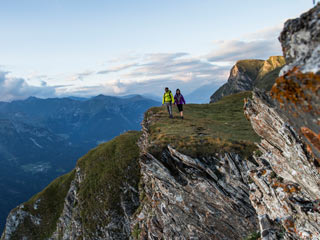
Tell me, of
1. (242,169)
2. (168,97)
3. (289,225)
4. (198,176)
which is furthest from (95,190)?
(289,225)

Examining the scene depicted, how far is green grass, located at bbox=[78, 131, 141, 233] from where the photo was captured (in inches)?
2440

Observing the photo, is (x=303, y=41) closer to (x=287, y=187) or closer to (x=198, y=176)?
(x=287, y=187)

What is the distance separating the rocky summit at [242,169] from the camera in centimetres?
700

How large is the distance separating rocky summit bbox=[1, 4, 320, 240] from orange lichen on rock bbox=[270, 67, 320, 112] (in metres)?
0.03

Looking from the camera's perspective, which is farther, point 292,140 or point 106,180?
point 106,180

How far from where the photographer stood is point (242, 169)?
22.3 metres

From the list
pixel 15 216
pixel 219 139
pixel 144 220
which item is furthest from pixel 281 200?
pixel 15 216

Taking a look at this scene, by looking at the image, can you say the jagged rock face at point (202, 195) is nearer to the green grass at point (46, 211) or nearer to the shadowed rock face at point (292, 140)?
the shadowed rock face at point (292, 140)

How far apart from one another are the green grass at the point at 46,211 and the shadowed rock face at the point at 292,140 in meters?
85.3

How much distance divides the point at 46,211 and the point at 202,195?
81.7 m

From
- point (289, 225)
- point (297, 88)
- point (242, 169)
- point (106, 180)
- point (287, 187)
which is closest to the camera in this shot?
point (297, 88)

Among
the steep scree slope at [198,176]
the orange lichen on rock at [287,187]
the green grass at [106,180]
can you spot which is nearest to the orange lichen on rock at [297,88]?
the orange lichen on rock at [287,187]

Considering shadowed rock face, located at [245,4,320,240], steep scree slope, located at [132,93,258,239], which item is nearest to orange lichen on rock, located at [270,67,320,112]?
shadowed rock face, located at [245,4,320,240]

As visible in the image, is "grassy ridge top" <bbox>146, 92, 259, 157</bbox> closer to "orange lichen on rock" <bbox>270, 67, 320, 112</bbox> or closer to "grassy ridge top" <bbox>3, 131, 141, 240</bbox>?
"orange lichen on rock" <bbox>270, 67, 320, 112</bbox>
